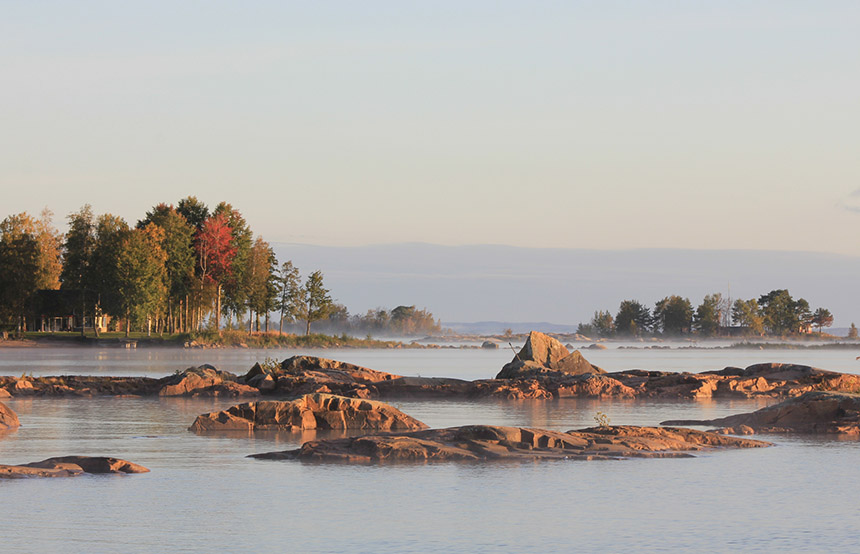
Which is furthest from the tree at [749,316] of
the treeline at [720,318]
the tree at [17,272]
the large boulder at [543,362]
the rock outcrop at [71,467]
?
the rock outcrop at [71,467]

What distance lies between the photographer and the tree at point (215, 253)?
10431 cm

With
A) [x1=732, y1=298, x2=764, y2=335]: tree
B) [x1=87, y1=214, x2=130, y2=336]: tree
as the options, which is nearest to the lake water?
[x1=87, y1=214, x2=130, y2=336]: tree

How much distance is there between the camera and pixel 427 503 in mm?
13500

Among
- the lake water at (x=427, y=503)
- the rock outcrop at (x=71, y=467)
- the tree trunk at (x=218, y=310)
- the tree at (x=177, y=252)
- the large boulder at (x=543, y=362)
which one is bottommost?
the lake water at (x=427, y=503)

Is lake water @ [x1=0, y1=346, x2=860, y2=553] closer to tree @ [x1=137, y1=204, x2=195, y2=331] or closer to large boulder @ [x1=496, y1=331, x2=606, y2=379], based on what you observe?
large boulder @ [x1=496, y1=331, x2=606, y2=379]

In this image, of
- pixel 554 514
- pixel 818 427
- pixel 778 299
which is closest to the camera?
pixel 554 514

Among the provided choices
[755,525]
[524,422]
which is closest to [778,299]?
[524,422]

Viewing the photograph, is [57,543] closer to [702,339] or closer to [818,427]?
[818,427]

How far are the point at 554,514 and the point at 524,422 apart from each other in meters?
11.9

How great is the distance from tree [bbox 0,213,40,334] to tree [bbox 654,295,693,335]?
117381mm

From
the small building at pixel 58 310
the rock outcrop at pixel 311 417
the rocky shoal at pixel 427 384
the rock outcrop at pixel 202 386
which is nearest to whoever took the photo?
the rock outcrop at pixel 311 417

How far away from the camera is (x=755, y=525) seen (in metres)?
12.2

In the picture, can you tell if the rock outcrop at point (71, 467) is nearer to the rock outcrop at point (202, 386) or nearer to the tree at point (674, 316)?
the rock outcrop at point (202, 386)

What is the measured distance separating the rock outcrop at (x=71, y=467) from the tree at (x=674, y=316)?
591 feet
